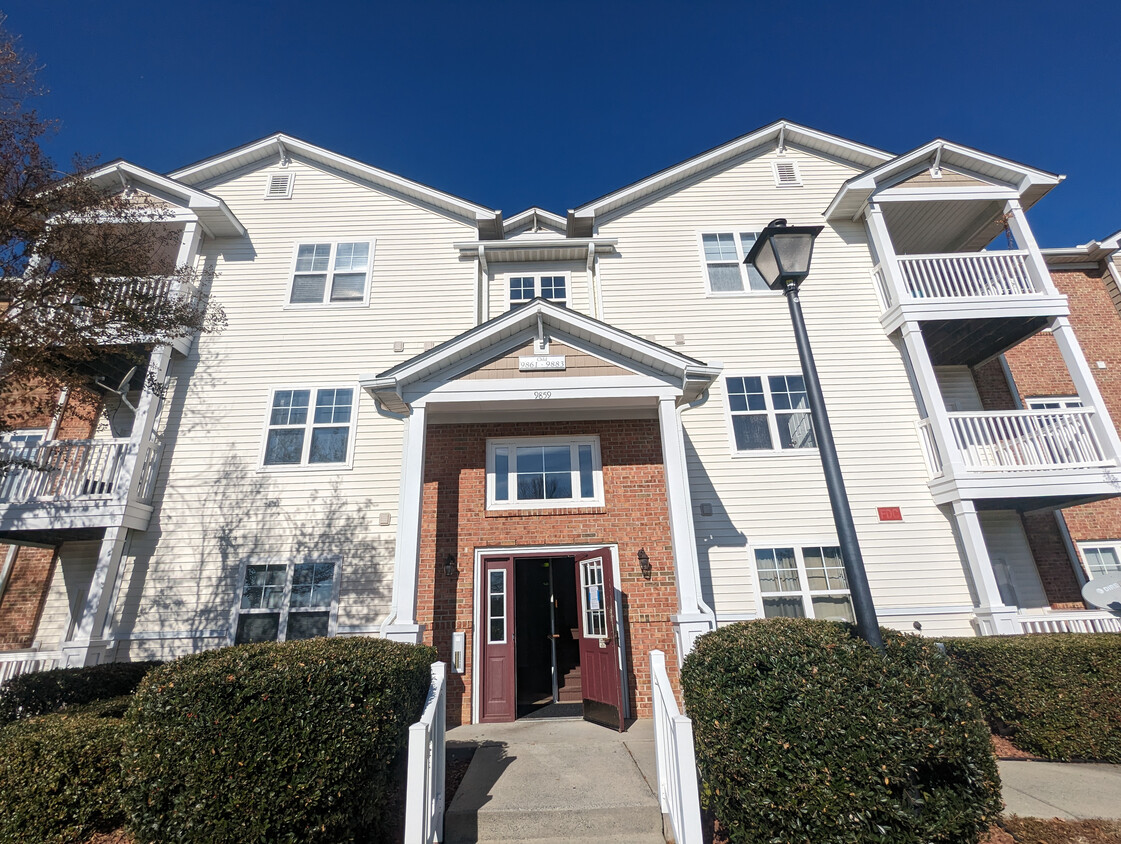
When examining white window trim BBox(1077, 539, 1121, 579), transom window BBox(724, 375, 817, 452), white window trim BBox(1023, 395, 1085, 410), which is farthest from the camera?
white window trim BBox(1023, 395, 1085, 410)

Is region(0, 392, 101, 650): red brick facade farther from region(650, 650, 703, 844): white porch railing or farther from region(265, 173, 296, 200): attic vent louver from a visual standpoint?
region(650, 650, 703, 844): white porch railing

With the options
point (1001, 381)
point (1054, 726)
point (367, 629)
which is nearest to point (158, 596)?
point (367, 629)

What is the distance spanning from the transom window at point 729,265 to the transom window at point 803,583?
5.39 meters

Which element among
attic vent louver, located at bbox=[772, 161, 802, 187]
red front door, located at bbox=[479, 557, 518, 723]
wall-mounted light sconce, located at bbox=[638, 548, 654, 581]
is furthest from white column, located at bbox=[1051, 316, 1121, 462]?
red front door, located at bbox=[479, 557, 518, 723]

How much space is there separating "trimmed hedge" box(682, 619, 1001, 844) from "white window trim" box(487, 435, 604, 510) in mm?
5104

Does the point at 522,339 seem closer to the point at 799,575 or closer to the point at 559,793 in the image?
the point at 559,793

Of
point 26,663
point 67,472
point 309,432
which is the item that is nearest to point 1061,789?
point 309,432

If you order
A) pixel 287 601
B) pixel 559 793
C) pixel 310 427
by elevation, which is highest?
pixel 310 427

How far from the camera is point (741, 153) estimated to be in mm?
12820

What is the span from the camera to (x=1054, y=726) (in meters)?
6.68

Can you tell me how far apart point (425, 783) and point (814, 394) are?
180 inches

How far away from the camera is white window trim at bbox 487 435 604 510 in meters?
9.30

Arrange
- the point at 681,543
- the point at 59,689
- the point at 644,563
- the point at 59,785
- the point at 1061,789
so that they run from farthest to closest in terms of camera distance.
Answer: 1. the point at 644,563
2. the point at 681,543
3. the point at 59,689
4. the point at 1061,789
5. the point at 59,785

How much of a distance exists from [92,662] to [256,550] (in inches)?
105
